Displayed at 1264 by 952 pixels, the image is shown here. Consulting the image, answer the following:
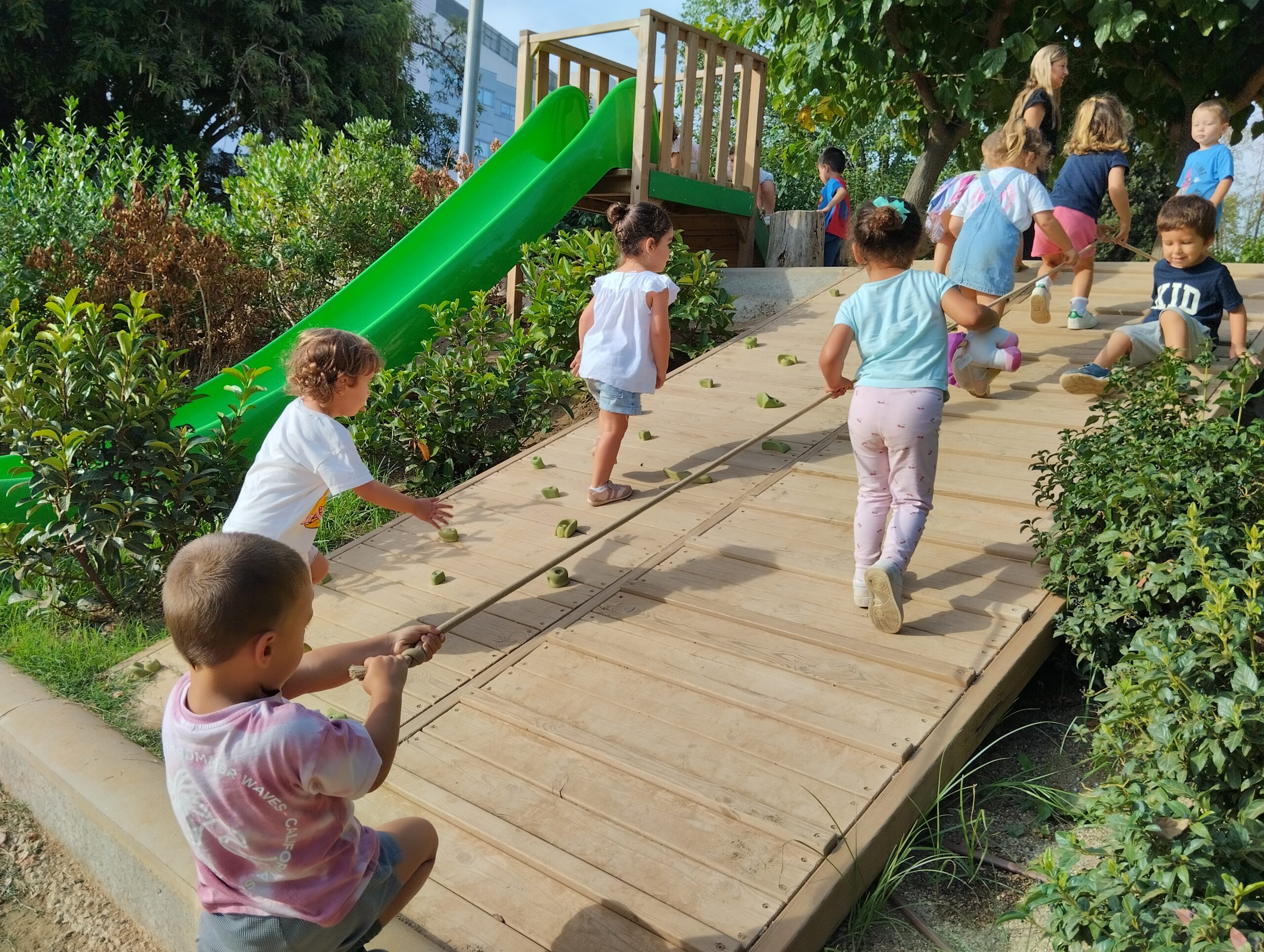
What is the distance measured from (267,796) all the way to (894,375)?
265cm

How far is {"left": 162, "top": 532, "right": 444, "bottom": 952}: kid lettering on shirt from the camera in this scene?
1.76 m

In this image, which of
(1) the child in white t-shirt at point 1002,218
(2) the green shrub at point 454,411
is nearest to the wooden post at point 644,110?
(2) the green shrub at point 454,411

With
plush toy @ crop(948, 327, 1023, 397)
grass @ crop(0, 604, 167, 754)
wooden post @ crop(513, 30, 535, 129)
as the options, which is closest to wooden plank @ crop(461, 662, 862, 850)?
grass @ crop(0, 604, 167, 754)

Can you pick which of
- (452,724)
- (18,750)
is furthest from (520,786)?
(18,750)

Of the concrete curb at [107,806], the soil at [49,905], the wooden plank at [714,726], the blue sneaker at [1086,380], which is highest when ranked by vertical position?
the blue sneaker at [1086,380]

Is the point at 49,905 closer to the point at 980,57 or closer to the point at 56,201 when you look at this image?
the point at 56,201

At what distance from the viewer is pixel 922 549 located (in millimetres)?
4094

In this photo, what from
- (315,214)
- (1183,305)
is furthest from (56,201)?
(1183,305)

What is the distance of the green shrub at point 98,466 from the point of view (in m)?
4.31

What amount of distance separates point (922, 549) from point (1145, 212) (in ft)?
51.6

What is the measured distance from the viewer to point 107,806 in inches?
115

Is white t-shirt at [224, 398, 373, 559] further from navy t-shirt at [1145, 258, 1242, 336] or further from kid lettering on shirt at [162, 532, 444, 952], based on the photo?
navy t-shirt at [1145, 258, 1242, 336]

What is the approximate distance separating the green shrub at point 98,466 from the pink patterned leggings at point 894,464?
3086 millimetres

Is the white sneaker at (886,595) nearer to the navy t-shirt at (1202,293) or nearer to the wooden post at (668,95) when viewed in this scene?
the navy t-shirt at (1202,293)
